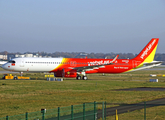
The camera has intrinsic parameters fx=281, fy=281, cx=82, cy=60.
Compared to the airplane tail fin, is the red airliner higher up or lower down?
lower down

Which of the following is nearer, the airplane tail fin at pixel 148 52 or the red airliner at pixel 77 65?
the red airliner at pixel 77 65

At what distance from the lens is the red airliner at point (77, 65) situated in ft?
201

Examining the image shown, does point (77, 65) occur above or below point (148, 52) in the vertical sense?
below

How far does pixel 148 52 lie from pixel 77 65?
19378 millimetres

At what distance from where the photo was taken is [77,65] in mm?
64812

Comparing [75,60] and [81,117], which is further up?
[75,60]

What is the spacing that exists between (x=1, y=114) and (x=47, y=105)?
565 centimetres

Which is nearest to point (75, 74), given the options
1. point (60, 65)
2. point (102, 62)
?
point (60, 65)

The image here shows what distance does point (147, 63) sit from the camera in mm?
70125

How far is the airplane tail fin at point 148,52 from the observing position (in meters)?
70.9

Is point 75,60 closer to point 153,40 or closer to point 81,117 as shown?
point 153,40

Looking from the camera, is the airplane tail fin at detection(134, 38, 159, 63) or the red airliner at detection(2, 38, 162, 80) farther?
the airplane tail fin at detection(134, 38, 159, 63)

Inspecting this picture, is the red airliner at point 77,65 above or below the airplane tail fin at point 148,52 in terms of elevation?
below

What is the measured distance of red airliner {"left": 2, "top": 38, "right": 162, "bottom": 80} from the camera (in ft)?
201
